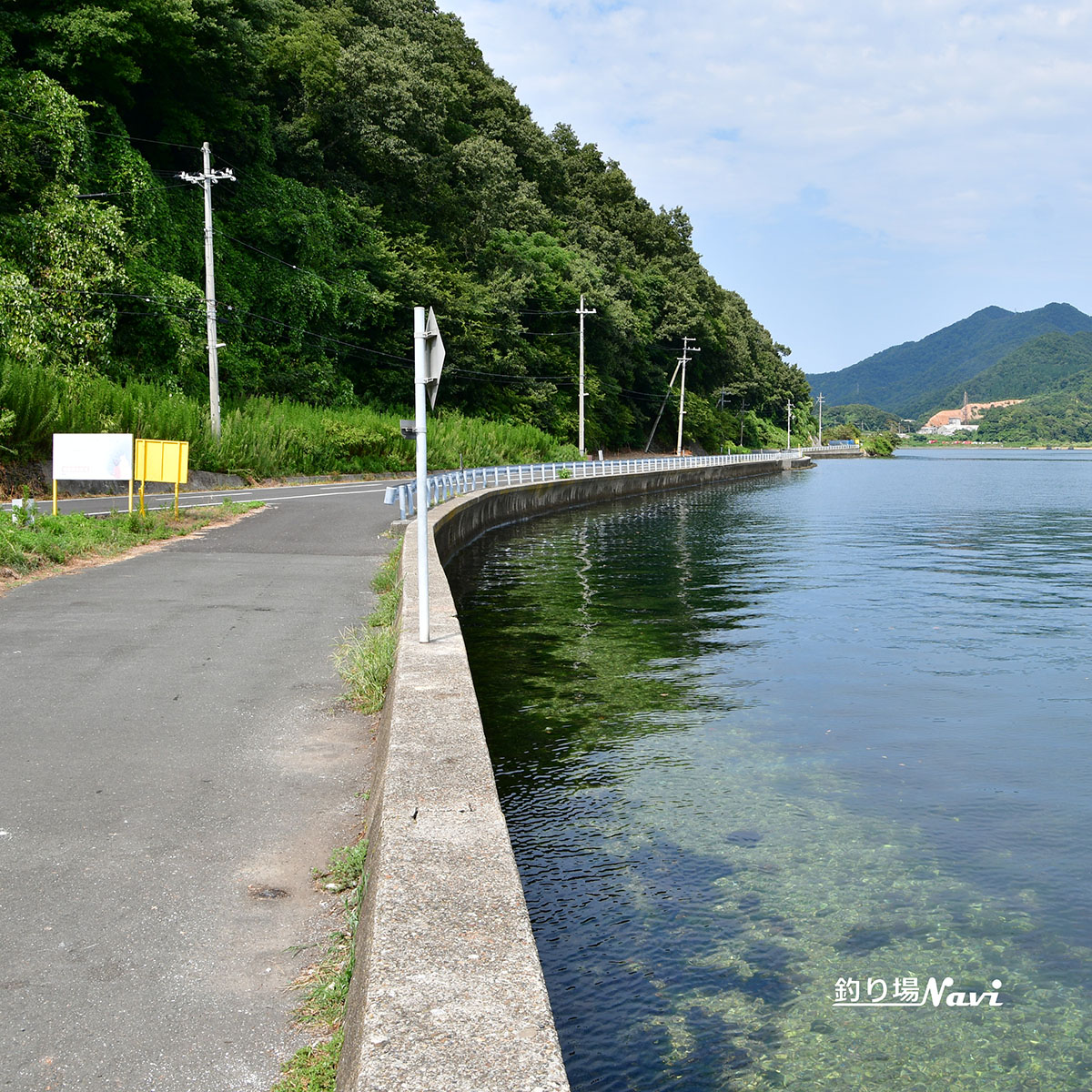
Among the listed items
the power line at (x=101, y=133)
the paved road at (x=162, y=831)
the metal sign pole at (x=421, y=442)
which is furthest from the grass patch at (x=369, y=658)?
the power line at (x=101, y=133)

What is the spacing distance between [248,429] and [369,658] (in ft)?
99.7

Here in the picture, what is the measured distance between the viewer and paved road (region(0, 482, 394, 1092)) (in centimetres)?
371

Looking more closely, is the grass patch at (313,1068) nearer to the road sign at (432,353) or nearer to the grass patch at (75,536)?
the road sign at (432,353)

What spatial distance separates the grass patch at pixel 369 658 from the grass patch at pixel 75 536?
20.5 ft

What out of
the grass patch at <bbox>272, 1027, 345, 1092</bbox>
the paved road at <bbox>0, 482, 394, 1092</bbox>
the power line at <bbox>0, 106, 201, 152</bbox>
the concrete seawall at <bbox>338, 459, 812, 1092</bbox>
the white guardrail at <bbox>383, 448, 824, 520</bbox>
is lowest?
the grass patch at <bbox>272, 1027, 345, 1092</bbox>

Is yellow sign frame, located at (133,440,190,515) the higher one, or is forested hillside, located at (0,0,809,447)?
forested hillside, located at (0,0,809,447)

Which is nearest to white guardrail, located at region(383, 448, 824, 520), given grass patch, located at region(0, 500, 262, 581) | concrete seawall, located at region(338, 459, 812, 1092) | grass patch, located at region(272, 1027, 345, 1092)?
grass patch, located at region(0, 500, 262, 581)

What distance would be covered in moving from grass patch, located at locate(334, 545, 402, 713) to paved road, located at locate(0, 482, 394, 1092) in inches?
7.5

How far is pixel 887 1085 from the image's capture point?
489 centimetres

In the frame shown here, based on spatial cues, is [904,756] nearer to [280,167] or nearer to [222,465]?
[222,465]

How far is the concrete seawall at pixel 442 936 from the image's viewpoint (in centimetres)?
280

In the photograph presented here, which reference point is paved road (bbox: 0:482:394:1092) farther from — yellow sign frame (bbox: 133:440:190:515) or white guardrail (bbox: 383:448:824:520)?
yellow sign frame (bbox: 133:440:190:515)

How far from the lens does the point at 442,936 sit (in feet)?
11.6

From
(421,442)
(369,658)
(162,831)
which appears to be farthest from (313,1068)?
(421,442)
